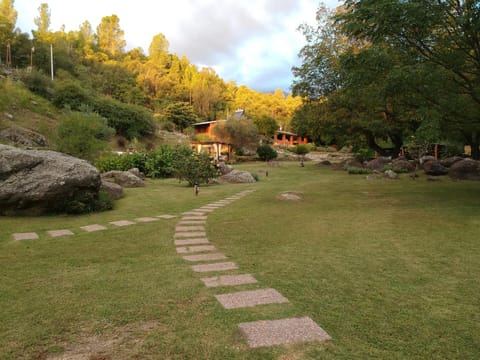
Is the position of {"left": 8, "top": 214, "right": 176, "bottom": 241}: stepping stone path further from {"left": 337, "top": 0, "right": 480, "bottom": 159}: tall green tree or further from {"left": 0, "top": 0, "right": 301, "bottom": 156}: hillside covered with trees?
{"left": 0, "top": 0, "right": 301, "bottom": 156}: hillside covered with trees

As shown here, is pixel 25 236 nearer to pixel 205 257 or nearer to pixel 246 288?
pixel 205 257

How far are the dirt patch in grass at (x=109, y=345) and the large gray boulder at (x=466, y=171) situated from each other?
14.8 m

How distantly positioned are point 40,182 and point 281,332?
5.84 m

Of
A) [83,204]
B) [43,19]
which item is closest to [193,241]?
[83,204]

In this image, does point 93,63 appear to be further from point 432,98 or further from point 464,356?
point 464,356

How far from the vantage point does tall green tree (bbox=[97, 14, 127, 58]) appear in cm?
5575

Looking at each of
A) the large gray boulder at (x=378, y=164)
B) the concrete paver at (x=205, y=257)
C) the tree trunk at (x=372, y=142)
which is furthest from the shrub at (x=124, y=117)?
the concrete paver at (x=205, y=257)

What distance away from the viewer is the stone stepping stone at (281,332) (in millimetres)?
2033

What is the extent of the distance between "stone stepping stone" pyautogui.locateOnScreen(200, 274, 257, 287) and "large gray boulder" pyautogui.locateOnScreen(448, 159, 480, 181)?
13598 mm

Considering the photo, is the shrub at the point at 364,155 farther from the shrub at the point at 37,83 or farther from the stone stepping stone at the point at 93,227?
the shrub at the point at 37,83

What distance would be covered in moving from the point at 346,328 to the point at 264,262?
151 cm

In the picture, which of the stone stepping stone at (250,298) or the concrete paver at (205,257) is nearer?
the stone stepping stone at (250,298)

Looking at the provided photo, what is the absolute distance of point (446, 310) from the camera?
8.19 feet

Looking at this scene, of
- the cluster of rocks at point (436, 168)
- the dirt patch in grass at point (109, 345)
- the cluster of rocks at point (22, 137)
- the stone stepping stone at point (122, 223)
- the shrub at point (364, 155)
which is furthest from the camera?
the shrub at point (364, 155)
